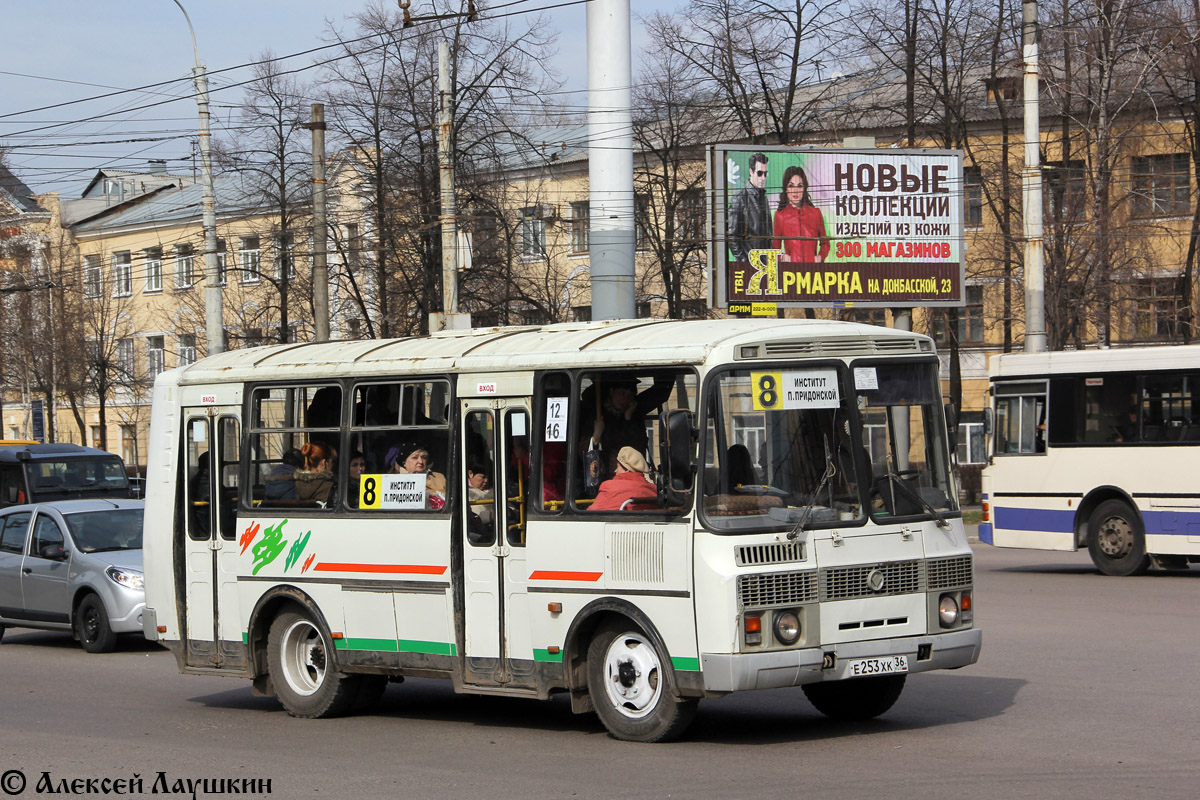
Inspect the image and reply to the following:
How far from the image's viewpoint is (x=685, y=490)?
357 inches

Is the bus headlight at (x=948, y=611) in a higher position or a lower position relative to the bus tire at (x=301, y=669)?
higher

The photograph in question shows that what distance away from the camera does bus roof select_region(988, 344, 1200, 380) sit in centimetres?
2022

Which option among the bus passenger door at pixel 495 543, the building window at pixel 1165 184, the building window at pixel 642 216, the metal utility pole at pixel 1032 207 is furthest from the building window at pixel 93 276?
the bus passenger door at pixel 495 543

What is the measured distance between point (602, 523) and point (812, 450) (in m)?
1.33

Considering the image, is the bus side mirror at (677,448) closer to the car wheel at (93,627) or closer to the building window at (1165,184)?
the car wheel at (93,627)

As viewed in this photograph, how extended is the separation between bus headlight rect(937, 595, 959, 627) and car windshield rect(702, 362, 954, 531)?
536 mm

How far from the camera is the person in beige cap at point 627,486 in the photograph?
938 cm

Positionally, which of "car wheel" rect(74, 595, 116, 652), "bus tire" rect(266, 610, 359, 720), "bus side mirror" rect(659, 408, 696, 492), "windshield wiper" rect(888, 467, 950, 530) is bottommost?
"car wheel" rect(74, 595, 116, 652)

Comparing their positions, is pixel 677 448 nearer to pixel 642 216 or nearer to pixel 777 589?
pixel 777 589

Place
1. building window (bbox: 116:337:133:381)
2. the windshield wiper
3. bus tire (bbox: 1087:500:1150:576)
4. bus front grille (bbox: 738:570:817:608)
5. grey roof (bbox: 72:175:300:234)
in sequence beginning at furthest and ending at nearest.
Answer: grey roof (bbox: 72:175:300:234), building window (bbox: 116:337:133:381), bus tire (bbox: 1087:500:1150:576), the windshield wiper, bus front grille (bbox: 738:570:817:608)

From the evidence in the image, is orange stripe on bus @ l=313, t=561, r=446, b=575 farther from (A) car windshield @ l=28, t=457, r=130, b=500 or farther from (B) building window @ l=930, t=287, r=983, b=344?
(B) building window @ l=930, t=287, r=983, b=344

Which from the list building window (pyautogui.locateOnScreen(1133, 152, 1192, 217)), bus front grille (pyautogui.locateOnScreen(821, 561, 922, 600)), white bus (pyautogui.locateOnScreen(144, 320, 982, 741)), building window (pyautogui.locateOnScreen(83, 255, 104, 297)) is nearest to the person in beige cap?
white bus (pyautogui.locateOnScreen(144, 320, 982, 741))

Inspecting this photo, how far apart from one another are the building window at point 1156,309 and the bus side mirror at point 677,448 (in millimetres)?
31535

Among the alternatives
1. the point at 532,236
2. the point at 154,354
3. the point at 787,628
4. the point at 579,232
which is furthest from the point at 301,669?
the point at 154,354
